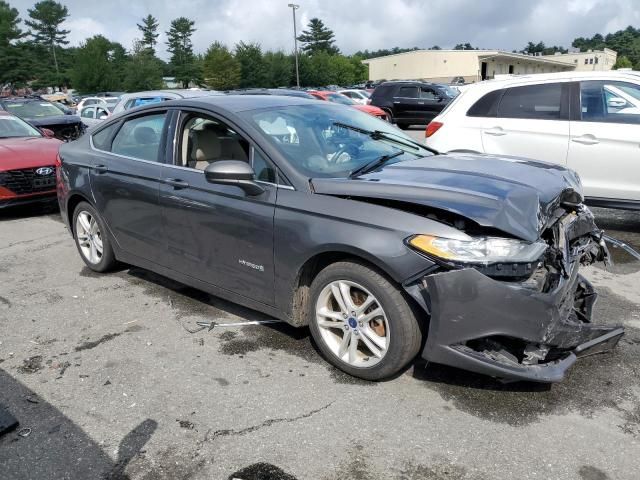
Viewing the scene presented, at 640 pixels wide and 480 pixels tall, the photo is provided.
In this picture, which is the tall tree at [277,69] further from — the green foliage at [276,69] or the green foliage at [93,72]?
the green foliage at [93,72]

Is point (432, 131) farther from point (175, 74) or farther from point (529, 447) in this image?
point (175, 74)

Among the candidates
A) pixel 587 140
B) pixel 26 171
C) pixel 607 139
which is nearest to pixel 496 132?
pixel 587 140

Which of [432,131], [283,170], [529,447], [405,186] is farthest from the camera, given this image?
[432,131]

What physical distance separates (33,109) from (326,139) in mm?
13897

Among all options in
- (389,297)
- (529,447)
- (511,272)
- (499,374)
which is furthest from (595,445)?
(389,297)

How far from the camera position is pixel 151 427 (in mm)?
2953

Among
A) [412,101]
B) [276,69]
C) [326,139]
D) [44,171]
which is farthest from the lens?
[276,69]

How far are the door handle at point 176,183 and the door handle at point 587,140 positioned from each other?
4.33 metres

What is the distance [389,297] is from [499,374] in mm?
675

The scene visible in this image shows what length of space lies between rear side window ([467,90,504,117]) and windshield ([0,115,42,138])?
716 cm

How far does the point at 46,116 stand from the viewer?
14.8 metres

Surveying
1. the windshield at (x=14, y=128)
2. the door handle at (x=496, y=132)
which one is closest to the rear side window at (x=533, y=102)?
the door handle at (x=496, y=132)

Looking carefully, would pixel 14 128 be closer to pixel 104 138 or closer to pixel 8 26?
pixel 104 138

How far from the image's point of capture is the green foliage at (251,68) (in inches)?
2793
